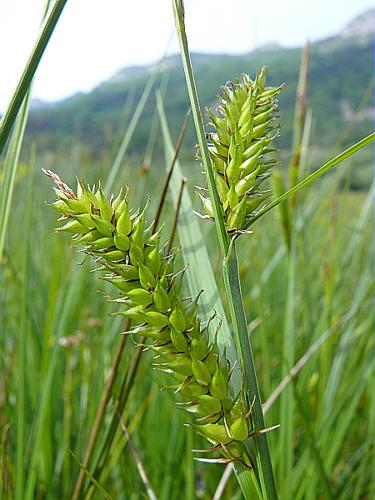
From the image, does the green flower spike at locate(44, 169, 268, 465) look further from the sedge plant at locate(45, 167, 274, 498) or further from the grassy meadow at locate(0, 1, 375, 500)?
the grassy meadow at locate(0, 1, 375, 500)

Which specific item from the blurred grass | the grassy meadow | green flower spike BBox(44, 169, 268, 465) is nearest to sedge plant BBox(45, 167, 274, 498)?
green flower spike BBox(44, 169, 268, 465)

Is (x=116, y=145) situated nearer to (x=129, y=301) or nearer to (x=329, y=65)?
(x=129, y=301)

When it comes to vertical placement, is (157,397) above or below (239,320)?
below

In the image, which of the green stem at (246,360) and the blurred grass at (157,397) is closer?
the green stem at (246,360)

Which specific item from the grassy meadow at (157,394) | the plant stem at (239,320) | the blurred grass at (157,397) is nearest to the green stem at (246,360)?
the plant stem at (239,320)

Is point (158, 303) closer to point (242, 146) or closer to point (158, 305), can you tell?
point (158, 305)

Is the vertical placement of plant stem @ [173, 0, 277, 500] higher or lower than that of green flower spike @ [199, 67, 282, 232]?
lower

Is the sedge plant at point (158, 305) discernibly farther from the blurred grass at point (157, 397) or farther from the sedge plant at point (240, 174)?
the blurred grass at point (157, 397)

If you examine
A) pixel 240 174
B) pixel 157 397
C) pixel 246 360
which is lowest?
pixel 157 397

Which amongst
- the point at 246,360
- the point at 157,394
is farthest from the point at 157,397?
the point at 246,360
